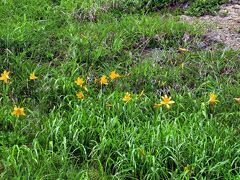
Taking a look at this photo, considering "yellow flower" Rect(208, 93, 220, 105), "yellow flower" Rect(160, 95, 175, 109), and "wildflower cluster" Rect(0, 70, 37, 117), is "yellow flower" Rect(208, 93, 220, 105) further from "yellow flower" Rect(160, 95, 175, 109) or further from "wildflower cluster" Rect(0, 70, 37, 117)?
"wildflower cluster" Rect(0, 70, 37, 117)

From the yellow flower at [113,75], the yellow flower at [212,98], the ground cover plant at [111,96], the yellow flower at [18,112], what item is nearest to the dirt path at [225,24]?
the ground cover plant at [111,96]

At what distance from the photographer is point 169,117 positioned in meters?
4.32

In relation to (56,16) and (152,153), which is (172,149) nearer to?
(152,153)

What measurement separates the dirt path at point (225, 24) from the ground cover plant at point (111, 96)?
0.57 ft

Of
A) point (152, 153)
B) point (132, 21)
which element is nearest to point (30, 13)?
point (132, 21)

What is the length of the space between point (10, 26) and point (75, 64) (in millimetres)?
1247

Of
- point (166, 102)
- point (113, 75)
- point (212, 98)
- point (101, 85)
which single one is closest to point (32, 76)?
point (101, 85)

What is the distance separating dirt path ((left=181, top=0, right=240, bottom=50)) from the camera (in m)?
5.74

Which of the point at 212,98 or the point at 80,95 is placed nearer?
the point at 212,98

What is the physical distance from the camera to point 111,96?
14.7 feet

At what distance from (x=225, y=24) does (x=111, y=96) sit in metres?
2.38

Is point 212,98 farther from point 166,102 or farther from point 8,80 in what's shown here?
point 8,80

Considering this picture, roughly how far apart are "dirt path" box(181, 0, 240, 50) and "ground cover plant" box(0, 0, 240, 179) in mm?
174

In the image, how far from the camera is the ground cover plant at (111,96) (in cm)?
364
